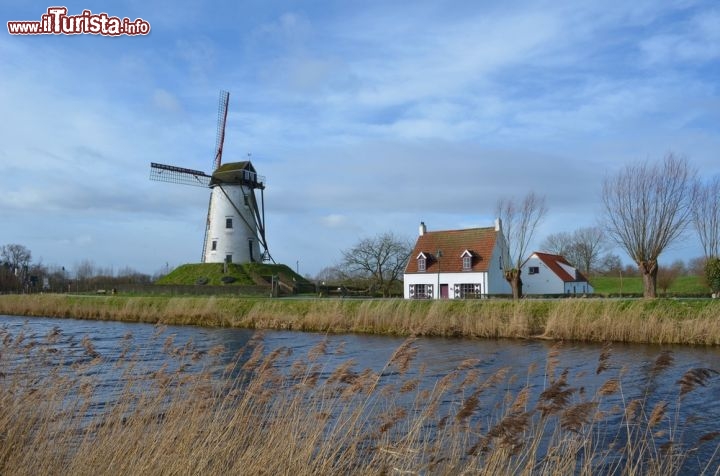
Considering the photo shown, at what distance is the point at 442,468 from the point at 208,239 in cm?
4860

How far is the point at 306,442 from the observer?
582cm

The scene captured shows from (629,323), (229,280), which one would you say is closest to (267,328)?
(629,323)

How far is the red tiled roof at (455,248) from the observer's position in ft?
134

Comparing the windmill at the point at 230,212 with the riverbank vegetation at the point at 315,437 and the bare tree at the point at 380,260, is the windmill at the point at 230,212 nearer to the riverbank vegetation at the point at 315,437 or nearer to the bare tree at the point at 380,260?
the bare tree at the point at 380,260

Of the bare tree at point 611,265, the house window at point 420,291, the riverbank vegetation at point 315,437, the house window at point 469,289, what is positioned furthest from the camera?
the bare tree at point 611,265

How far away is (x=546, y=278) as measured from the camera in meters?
45.5

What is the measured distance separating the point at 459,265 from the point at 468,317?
18331mm

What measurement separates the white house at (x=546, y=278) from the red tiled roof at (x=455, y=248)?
5633mm

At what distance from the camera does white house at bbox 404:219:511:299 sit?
40.4 m

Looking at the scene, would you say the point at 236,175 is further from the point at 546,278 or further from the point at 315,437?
the point at 315,437

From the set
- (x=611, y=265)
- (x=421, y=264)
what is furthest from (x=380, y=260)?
(x=611, y=265)

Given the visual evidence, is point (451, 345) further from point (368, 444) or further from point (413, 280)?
point (413, 280)

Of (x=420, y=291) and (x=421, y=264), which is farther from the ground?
(x=421, y=264)

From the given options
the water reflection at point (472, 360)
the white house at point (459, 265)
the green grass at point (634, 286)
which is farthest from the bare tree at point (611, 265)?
the water reflection at point (472, 360)
